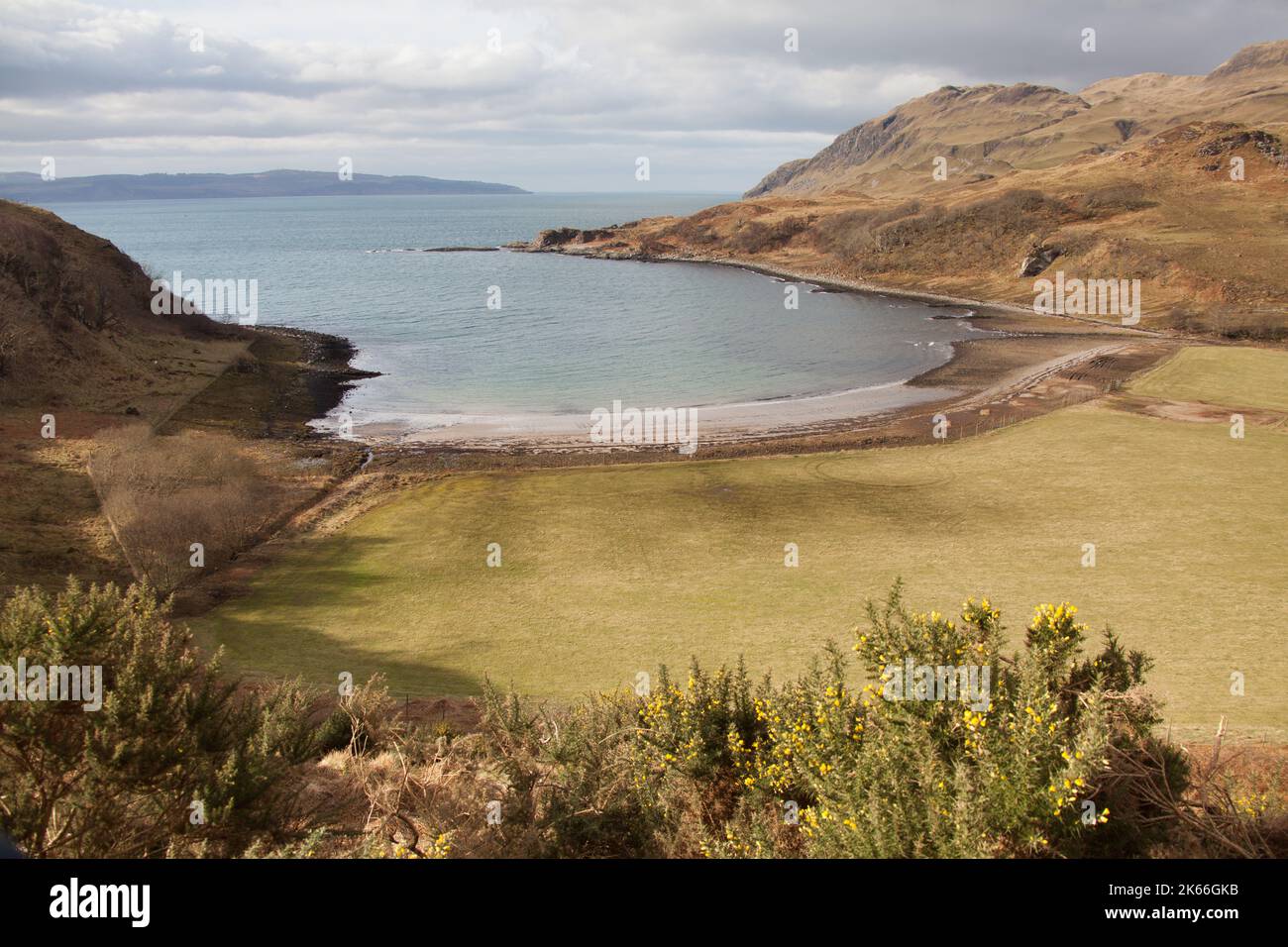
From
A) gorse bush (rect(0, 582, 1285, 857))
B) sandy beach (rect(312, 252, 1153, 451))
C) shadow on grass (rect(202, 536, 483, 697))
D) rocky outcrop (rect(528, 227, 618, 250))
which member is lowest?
shadow on grass (rect(202, 536, 483, 697))

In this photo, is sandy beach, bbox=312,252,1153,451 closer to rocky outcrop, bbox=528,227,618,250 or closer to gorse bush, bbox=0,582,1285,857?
gorse bush, bbox=0,582,1285,857


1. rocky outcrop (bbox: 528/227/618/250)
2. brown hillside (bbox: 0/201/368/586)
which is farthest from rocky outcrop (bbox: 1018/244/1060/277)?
rocky outcrop (bbox: 528/227/618/250)

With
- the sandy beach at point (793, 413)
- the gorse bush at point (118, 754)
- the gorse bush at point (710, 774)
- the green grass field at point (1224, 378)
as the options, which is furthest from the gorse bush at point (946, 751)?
the green grass field at point (1224, 378)

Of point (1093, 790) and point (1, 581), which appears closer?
point (1093, 790)

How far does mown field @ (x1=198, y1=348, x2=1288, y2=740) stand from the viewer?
2183cm

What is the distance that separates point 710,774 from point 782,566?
1680cm

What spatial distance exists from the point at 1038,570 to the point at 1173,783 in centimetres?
1877

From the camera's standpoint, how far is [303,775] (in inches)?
539

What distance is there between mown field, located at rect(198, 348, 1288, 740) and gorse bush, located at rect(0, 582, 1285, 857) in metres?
8.06

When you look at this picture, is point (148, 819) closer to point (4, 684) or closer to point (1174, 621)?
point (4, 684)

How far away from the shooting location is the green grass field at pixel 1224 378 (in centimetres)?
5000

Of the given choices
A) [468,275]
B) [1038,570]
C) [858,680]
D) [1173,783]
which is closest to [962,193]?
[468,275]

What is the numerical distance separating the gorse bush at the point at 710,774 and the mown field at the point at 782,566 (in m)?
8.06

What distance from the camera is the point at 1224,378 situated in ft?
181
